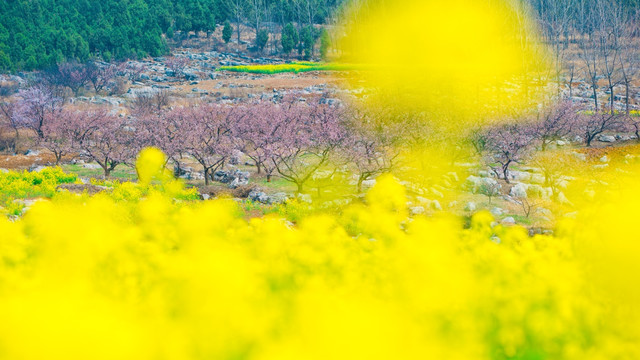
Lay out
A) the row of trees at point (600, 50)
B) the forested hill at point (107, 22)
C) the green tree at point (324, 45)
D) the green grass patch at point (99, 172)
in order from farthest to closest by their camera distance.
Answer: the green tree at point (324, 45), the forested hill at point (107, 22), the row of trees at point (600, 50), the green grass patch at point (99, 172)

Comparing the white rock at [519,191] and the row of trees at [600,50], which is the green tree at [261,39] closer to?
the row of trees at [600,50]

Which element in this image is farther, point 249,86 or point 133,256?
point 249,86

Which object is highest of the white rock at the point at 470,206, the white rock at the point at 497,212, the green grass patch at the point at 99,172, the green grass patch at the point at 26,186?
the green grass patch at the point at 26,186

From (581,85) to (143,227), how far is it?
1757 inches

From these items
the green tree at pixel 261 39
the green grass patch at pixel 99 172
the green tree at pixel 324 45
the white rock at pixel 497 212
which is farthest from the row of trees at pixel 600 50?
the green tree at pixel 261 39

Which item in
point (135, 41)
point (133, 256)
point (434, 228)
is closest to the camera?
point (133, 256)

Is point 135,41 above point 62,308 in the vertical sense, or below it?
above

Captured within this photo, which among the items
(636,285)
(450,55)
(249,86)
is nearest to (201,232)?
(450,55)

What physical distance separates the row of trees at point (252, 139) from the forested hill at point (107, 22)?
29.8 meters

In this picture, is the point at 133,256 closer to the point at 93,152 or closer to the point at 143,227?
the point at 143,227

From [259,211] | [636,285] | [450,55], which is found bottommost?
[259,211]

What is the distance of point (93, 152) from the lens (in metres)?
20.2

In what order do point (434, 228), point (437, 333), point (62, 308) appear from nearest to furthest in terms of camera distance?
point (62, 308)
point (437, 333)
point (434, 228)

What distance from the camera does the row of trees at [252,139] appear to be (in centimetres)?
1716
